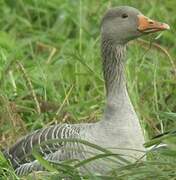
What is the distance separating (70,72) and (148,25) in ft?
6.63

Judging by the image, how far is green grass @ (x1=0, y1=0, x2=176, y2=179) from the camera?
861 cm

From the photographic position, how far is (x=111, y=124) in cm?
740

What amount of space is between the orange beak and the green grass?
0.36 metres

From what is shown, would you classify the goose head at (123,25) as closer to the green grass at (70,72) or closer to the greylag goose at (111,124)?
the greylag goose at (111,124)

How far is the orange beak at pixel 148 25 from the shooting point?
761cm

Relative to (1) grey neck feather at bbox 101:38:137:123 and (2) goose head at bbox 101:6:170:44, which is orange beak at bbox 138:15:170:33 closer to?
(2) goose head at bbox 101:6:170:44

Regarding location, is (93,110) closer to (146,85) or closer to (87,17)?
(146,85)

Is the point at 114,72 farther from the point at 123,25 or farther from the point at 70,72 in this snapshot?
the point at 70,72

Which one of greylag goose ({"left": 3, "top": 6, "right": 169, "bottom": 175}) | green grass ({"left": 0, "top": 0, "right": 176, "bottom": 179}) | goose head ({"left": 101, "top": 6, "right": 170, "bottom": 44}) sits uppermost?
goose head ({"left": 101, "top": 6, "right": 170, "bottom": 44})

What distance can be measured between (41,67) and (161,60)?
1179 millimetres

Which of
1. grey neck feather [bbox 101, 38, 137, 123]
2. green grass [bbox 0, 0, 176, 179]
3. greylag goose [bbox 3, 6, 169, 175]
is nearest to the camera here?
greylag goose [bbox 3, 6, 169, 175]

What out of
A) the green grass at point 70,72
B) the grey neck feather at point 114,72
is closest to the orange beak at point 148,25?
the grey neck feather at point 114,72

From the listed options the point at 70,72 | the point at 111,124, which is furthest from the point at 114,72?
the point at 70,72

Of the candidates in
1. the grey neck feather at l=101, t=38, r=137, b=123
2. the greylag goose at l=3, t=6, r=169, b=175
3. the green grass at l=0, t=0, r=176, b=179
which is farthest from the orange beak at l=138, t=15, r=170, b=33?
the green grass at l=0, t=0, r=176, b=179
